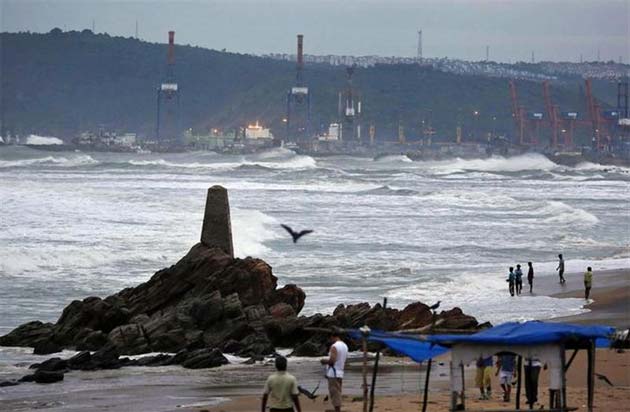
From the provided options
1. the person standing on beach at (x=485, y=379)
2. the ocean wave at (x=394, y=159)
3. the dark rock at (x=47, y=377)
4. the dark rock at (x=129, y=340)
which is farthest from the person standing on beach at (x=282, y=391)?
the ocean wave at (x=394, y=159)

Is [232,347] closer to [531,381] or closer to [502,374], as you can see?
[502,374]

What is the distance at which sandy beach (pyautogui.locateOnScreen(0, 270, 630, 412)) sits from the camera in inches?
640

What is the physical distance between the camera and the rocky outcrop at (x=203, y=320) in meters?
20.6

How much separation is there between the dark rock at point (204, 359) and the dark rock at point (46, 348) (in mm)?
2115

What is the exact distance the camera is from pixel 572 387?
676 inches

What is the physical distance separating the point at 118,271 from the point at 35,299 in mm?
5996

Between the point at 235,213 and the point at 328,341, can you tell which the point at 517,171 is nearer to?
the point at 235,213

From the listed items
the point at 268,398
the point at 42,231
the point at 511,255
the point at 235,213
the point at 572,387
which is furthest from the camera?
the point at 235,213

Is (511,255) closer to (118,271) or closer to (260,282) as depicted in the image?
(118,271)

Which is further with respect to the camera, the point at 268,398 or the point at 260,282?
the point at 260,282

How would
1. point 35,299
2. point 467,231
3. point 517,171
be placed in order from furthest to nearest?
1. point 517,171
2. point 467,231
3. point 35,299

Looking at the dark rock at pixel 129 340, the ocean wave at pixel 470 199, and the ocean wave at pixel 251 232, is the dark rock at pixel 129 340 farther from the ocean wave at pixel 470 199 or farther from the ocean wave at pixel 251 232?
the ocean wave at pixel 470 199

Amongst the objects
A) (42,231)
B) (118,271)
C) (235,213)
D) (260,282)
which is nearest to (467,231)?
(235,213)

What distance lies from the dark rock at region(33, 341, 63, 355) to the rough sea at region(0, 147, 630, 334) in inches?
91.2
